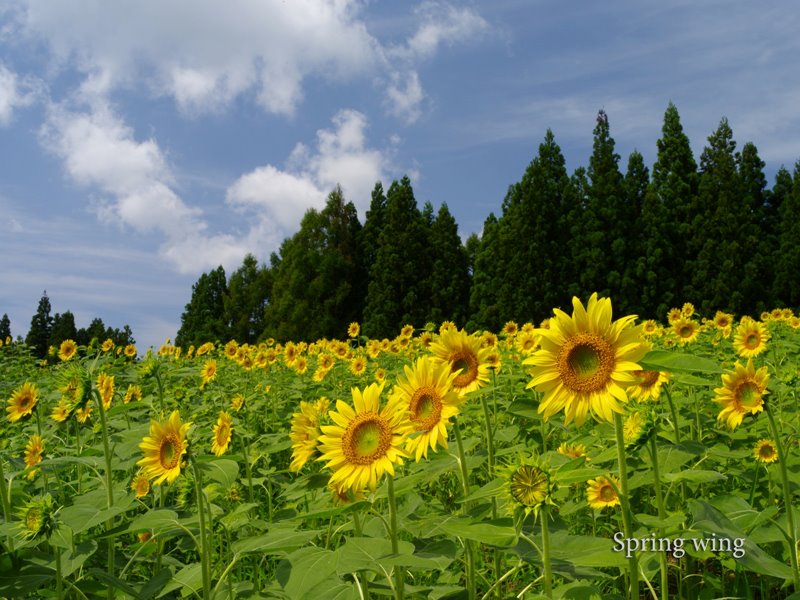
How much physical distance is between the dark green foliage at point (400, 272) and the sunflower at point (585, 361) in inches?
1005

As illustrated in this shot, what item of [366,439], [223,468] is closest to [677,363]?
[366,439]

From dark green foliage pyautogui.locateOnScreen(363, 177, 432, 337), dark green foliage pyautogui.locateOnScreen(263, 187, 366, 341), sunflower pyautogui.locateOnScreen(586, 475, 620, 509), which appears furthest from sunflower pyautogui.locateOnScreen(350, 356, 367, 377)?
dark green foliage pyautogui.locateOnScreen(263, 187, 366, 341)

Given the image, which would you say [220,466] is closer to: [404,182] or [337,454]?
[337,454]

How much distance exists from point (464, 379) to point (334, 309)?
28.9m

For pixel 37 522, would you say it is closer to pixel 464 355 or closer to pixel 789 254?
pixel 464 355

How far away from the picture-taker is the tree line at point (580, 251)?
25.2m

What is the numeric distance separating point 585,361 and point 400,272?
2716cm

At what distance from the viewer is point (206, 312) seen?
37.3 m

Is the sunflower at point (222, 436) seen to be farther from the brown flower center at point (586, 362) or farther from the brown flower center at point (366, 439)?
the brown flower center at point (586, 362)

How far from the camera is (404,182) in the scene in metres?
30.9


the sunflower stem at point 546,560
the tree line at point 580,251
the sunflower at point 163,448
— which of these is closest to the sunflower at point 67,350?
the sunflower at point 163,448

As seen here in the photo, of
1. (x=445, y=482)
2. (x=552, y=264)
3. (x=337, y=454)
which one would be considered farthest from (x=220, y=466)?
(x=552, y=264)

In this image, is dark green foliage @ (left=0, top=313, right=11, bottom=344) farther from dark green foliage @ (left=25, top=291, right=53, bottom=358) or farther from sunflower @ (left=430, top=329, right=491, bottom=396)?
sunflower @ (left=430, top=329, right=491, bottom=396)

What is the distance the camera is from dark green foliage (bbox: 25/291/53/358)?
108 feet
